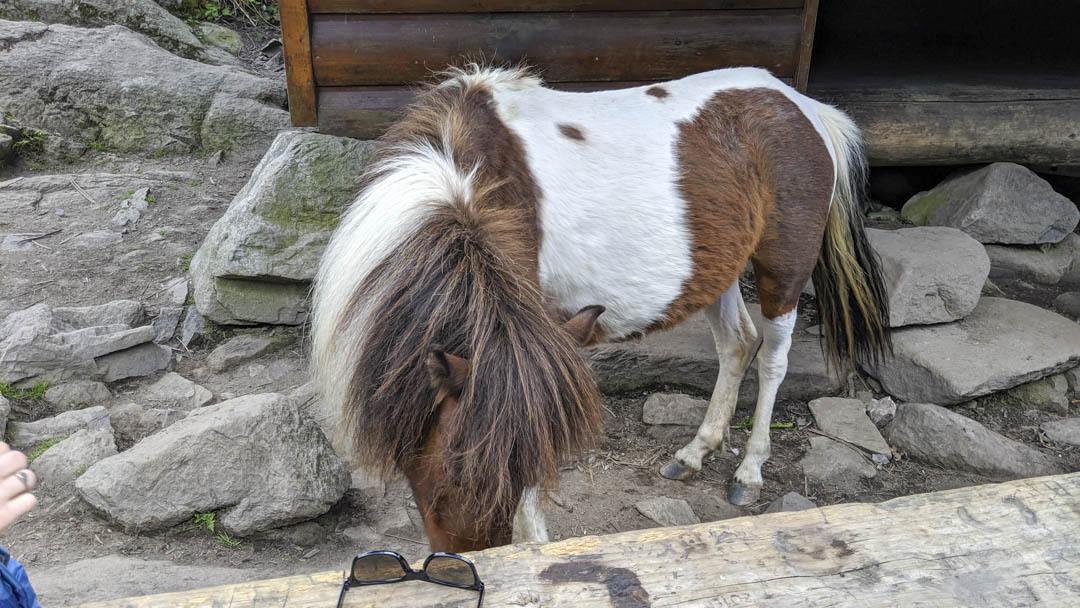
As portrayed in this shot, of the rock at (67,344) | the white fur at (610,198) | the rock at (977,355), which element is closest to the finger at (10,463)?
the white fur at (610,198)

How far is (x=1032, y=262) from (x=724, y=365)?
112 inches

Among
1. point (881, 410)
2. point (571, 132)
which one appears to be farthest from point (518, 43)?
point (881, 410)

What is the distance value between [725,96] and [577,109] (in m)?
0.70

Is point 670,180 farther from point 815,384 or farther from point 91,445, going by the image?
point 91,445

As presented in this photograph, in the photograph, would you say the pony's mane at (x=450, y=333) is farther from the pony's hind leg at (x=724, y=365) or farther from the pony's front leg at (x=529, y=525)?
the pony's hind leg at (x=724, y=365)

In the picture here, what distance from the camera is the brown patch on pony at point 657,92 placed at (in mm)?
2908

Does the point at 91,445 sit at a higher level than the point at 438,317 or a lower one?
lower

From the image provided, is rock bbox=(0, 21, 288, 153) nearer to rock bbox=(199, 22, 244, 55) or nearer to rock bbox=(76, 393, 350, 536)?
rock bbox=(199, 22, 244, 55)

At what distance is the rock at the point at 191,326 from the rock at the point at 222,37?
469cm

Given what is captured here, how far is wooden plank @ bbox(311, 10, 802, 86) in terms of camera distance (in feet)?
12.1

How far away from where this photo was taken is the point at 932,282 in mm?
4023

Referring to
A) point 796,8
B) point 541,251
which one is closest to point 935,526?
point 541,251

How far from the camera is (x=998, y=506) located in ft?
5.05

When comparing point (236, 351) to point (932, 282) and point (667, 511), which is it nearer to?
point (667, 511)
